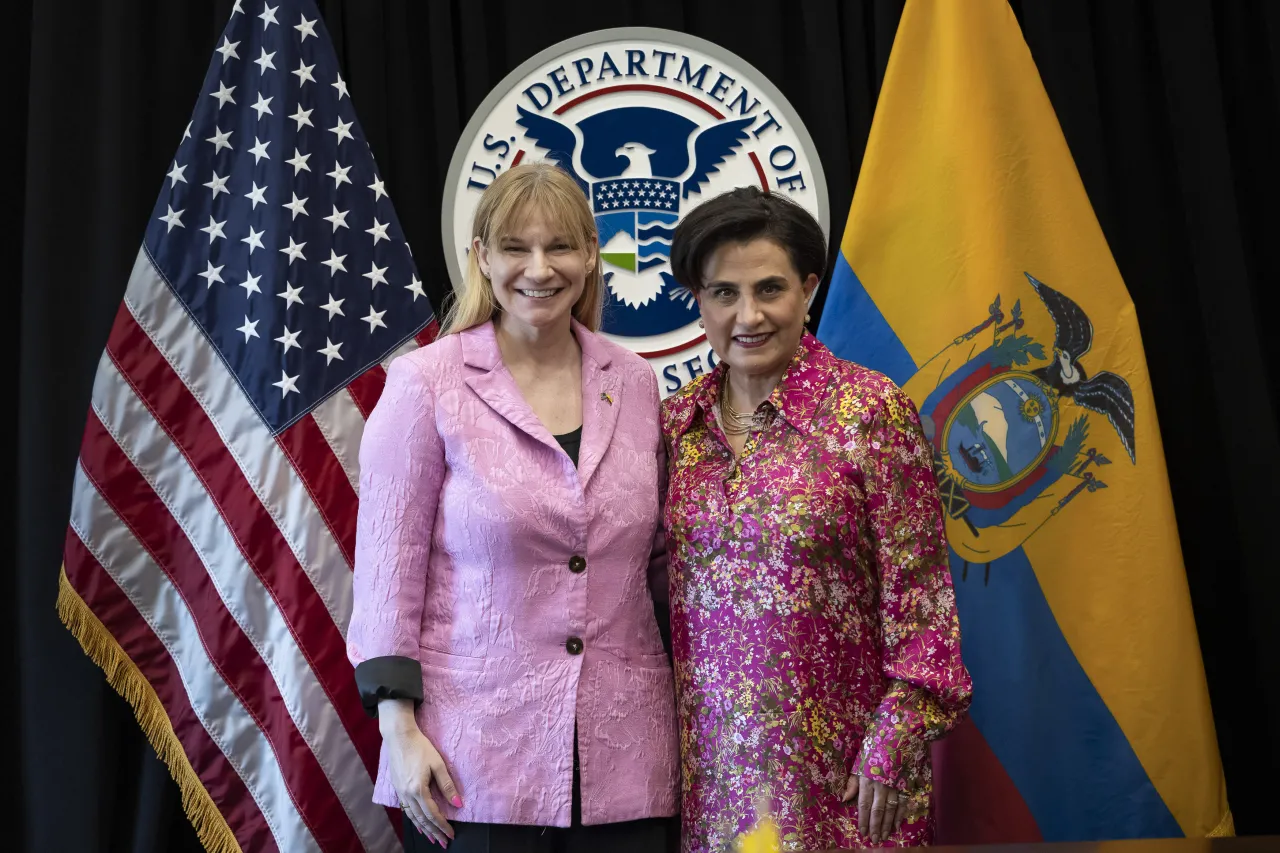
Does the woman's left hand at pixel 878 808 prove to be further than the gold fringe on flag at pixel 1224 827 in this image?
No

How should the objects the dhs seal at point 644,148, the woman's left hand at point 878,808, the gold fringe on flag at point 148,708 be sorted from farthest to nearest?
the dhs seal at point 644,148 → the gold fringe on flag at point 148,708 → the woman's left hand at point 878,808

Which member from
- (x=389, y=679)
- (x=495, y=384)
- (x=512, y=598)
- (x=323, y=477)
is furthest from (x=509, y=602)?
(x=323, y=477)

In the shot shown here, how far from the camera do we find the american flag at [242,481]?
226 centimetres

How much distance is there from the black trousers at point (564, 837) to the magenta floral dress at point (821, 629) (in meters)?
0.07

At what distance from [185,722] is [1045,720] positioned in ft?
5.58

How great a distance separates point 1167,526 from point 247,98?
6.88ft

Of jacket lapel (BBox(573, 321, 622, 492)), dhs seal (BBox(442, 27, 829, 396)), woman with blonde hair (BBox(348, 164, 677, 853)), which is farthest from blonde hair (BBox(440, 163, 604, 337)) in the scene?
dhs seal (BBox(442, 27, 829, 396))

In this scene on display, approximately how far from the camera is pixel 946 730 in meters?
1.53

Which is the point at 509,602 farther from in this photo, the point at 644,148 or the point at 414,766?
the point at 644,148

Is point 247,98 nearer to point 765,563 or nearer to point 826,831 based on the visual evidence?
point 765,563

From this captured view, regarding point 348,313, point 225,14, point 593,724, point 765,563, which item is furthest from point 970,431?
point 225,14

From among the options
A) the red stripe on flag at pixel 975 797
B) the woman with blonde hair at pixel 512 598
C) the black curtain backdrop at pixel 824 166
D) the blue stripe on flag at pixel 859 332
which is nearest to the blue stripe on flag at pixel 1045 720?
the red stripe on flag at pixel 975 797

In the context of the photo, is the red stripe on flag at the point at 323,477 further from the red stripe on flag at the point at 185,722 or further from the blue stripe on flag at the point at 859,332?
the blue stripe on flag at the point at 859,332

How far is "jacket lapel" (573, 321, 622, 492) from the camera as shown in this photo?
66.1 inches
